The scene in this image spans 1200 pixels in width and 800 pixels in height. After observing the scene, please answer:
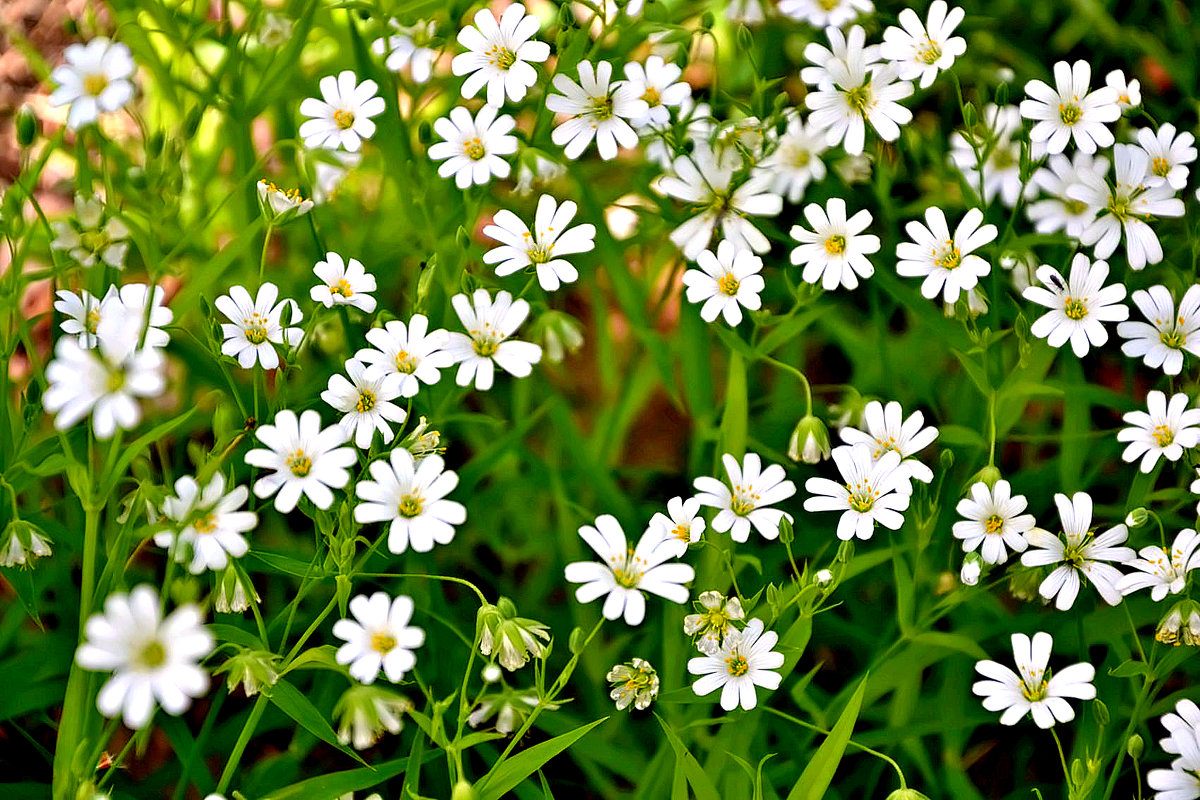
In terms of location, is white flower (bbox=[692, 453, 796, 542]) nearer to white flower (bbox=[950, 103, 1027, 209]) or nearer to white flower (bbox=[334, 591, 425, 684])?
white flower (bbox=[334, 591, 425, 684])

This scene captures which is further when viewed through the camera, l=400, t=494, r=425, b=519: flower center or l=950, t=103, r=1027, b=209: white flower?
l=950, t=103, r=1027, b=209: white flower

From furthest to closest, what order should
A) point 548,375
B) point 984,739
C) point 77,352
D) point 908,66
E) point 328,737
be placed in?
point 548,375 → point 984,739 → point 908,66 → point 328,737 → point 77,352

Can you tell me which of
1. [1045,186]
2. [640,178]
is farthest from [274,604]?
[1045,186]

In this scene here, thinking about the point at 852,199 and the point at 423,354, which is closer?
the point at 423,354

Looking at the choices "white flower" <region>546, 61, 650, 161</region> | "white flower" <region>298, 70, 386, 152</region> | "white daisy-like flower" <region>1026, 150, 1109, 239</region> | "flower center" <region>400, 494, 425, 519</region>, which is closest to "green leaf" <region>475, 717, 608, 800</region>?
"flower center" <region>400, 494, 425, 519</region>

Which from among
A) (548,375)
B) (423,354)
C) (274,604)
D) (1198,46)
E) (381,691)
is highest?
(1198,46)

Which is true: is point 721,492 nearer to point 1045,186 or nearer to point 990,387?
point 990,387

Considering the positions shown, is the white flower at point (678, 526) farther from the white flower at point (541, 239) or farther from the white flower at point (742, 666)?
Result: the white flower at point (541, 239)

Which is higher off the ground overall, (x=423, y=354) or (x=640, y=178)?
(x=640, y=178)

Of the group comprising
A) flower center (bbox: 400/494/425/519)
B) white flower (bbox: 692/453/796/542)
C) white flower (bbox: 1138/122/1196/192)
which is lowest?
flower center (bbox: 400/494/425/519)
